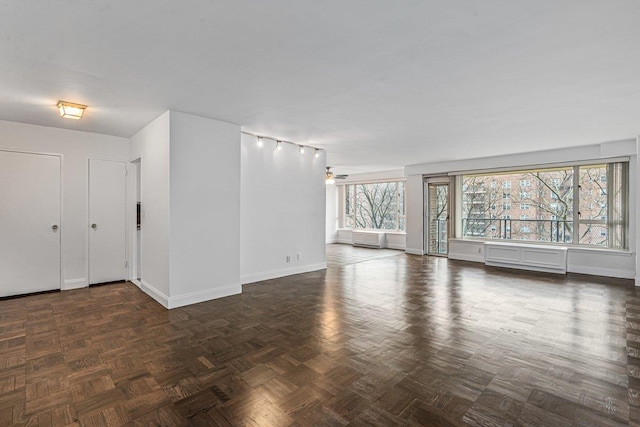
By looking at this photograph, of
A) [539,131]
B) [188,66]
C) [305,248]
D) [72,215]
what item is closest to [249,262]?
[305,248]

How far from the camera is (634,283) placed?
5.41 metres

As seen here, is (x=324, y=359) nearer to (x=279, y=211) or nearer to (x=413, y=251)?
(x=279, y=211)

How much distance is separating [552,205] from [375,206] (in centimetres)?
517

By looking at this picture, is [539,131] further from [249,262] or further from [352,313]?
[249,262]

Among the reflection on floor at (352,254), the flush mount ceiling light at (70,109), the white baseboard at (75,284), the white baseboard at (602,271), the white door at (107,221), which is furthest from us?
the reflection on floor at (352,254)

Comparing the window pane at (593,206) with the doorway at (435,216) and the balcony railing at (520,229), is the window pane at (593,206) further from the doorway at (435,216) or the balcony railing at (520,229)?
the doorway at (435,216)

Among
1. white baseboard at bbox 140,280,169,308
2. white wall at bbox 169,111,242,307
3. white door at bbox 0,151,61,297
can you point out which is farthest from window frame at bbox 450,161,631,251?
white door at bbox 0,151,61,297

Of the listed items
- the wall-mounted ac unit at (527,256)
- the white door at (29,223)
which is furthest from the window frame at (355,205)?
the white door at (29,223)

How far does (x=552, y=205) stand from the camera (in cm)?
689

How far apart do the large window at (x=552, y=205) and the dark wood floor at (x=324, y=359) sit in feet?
6.96

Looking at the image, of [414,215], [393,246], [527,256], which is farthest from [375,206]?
[527,256]

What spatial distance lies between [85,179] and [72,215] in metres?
0.61

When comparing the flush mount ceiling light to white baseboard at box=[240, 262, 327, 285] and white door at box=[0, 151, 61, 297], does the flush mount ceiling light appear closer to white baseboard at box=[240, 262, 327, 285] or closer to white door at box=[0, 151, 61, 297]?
white door at box=[0, 151, 61, 297]

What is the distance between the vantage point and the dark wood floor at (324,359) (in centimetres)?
200
